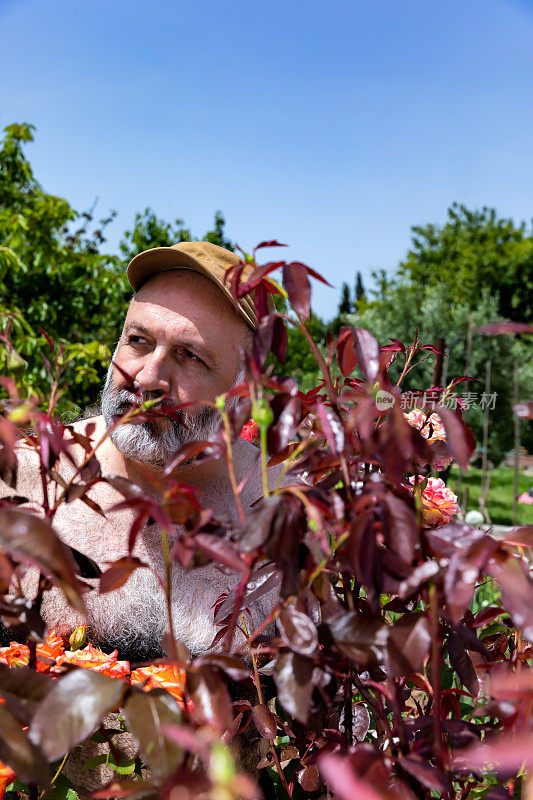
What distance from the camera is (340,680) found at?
2.30 feet

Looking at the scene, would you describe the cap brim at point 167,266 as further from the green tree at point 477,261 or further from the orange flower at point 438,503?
the green tree at point 477,261

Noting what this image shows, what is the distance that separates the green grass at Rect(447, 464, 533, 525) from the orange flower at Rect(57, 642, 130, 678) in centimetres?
640

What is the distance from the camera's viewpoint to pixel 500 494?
454 inches

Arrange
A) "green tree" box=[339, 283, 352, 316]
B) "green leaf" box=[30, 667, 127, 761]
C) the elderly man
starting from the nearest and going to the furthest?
1. "green leaf" box=[30, 667, 127, 761]
2. the elderly man
3. "green tree" box=[339, 283, 352, 316]

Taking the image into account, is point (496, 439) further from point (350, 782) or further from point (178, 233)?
point (350, 782)

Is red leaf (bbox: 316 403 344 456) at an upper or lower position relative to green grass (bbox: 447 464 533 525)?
upper

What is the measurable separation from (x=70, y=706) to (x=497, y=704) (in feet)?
1.18

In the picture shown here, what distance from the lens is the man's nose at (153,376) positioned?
163 cm

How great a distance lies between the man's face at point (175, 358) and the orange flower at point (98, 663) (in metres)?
0.75

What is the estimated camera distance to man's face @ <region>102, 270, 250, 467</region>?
5.46 feet

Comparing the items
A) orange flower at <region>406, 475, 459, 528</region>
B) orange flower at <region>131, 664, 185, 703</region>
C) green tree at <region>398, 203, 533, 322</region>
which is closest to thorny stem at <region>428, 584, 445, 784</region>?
orange flower at <region>131, 664, 185, 703</region>

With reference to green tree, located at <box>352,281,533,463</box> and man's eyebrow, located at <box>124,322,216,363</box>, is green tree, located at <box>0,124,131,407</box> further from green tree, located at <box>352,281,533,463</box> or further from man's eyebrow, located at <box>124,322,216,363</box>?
green tree, located at <box>352,281,533,463</box>

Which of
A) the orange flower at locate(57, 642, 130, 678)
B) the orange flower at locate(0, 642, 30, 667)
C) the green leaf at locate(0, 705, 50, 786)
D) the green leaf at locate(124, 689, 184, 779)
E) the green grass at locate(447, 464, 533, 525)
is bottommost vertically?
the green grass at locate(447, 464, 533, 525)

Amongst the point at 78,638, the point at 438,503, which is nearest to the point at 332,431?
the point at 78,638
